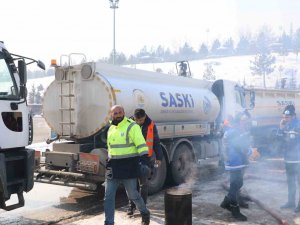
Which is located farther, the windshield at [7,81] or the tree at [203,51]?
the tree at [203,51]

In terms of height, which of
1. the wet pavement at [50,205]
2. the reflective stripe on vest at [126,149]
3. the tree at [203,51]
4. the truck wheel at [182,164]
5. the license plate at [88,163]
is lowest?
the wet pavement at [50,205]

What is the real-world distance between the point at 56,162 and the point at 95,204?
122cm

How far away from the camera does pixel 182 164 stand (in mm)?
9883

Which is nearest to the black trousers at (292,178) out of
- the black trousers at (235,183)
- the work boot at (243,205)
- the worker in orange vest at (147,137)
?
the work boot at (243,205)

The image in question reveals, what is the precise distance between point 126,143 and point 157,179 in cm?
331

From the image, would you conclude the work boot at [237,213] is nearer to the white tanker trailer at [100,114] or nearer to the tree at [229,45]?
the white tanker trailer at [100,114]

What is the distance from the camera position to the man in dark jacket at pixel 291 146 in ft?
22.5

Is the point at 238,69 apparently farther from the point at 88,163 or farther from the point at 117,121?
the point at 117,121

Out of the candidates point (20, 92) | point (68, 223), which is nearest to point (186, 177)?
point (68, 223)

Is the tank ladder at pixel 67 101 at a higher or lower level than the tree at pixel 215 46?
lower

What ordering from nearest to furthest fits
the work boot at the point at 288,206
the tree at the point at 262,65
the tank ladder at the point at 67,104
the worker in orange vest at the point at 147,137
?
1. the worker in orange vest at the point at 147,137
2. the work boot at the point at 288,206
3. the tank ladder at the point at 67,104
4. the tree at the point at 262,65

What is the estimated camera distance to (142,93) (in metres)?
8.43

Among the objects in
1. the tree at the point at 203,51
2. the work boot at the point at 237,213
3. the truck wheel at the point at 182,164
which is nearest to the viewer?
the work boot at the point at 237,213

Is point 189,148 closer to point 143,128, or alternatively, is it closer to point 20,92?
point 143,128
